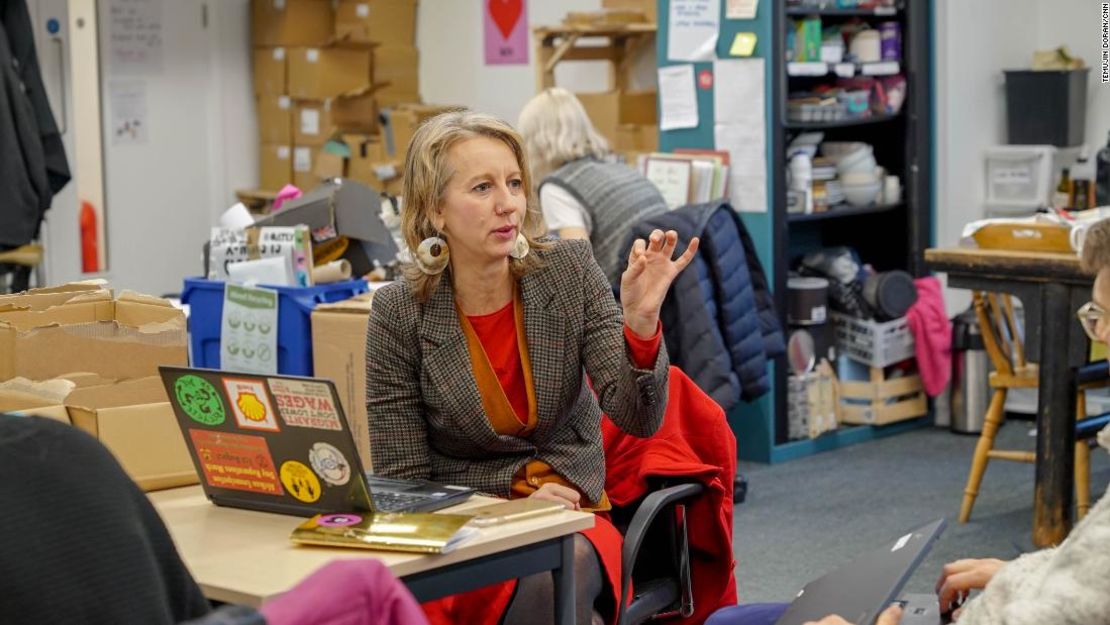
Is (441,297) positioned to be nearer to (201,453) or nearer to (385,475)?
(385,475)

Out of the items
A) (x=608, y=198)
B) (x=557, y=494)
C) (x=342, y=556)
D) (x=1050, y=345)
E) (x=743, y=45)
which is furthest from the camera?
(x=743, y=45)

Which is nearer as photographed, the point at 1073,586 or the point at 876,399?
the point at 1073,586

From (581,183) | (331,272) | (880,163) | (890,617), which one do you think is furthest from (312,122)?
(890,617)

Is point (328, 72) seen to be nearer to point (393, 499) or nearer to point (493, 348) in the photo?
point (493, 348)

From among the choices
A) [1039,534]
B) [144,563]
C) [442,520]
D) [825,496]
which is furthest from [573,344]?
[825,496]

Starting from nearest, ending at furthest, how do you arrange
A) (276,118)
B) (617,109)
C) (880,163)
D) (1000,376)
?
(1000,376)
(880,163)
(617,109)
(276,118)

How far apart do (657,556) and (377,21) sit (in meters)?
5.90

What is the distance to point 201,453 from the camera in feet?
8.45

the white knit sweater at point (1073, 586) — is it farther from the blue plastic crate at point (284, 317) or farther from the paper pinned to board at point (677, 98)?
the paper pinned to board at point (677, 98)

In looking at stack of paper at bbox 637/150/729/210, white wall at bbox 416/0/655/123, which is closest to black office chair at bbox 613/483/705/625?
stack of paper at bbox 637/150/729/210

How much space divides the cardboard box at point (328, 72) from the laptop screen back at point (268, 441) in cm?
598

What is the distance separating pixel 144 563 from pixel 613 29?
5.65m

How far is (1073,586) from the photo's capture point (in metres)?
2.00

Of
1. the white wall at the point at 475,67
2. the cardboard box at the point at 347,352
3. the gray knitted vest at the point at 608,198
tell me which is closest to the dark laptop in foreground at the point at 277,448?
the cardboard box at the point at 347,352
